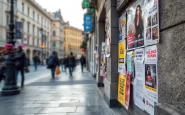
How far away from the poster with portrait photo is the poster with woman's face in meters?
0.18

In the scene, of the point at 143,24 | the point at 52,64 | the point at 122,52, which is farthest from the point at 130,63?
the point at 52,64

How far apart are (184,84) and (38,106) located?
4042mm

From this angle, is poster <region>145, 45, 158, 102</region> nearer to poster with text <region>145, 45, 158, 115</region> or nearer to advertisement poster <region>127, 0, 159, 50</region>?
poster with text <region>145, 45, 158, 115</region>

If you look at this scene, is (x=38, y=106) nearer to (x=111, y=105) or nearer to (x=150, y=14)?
(x=111, y=105)

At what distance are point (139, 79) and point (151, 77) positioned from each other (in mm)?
528

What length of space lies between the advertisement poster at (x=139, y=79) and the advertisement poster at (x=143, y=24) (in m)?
0.17

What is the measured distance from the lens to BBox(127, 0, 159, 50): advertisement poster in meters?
2.27

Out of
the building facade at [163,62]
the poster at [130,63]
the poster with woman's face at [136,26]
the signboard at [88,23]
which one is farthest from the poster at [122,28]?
the signboard at [88,23]

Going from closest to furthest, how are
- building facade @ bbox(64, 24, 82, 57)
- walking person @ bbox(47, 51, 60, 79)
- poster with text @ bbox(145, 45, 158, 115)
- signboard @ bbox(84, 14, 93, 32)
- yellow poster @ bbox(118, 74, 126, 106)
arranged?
poster with text @ bbox(145, 45, 158, 115), yellow poster @ bbox(118, 74, 126, 106), walking person @ bbox(47, 51, 60, 79), signboard @ bbox(84, 14, 93, 32), building facade @ bbox(64, 24, 82, 57)

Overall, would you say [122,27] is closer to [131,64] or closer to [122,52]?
[122,52]

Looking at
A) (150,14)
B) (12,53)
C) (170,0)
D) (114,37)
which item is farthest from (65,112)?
(12,53)

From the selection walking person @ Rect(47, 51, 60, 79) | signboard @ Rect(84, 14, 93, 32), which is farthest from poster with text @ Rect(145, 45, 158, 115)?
signboard @ Rect(84, 14, 93, 32)

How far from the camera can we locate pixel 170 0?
1.87 m

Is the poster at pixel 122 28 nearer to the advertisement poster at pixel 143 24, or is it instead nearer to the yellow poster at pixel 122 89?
the advertisement poster at pixel 143 24
